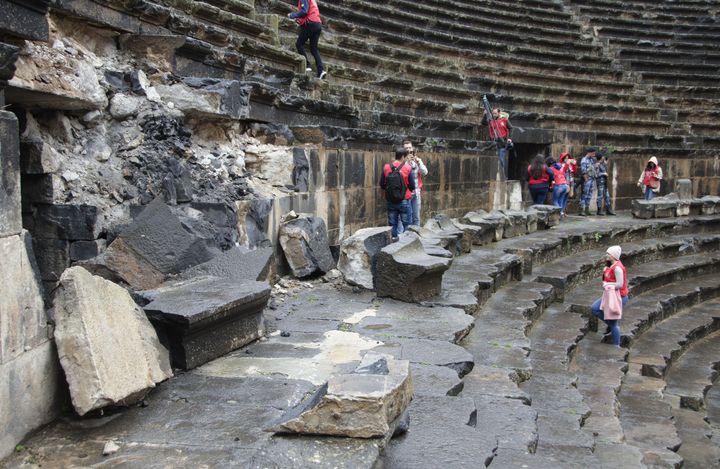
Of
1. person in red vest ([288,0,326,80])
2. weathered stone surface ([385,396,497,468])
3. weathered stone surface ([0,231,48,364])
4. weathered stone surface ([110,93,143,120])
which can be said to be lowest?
weathered stone surface ([385,396,497,468])

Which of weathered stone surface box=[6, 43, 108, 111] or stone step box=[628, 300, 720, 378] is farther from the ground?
weathered stone surface box=[6, 43, 108, 111]

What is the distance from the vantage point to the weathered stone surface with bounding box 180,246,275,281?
15.6 ft

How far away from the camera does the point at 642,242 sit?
496 inches

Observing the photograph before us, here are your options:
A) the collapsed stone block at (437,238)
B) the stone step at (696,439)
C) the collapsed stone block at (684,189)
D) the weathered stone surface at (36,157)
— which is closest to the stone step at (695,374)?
the stone step at (696,439)

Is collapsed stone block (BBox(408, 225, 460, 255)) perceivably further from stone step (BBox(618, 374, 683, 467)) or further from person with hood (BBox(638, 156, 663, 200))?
person with hood (BBox(638, 156, 663, 200))

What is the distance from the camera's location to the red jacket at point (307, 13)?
9.76 m

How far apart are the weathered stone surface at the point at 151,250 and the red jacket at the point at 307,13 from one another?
5.94 metres

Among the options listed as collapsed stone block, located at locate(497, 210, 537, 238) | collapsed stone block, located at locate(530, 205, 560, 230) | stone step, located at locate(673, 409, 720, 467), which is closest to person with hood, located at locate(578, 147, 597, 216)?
collapsed stone block, located at locate(530, 205, 560, 230)

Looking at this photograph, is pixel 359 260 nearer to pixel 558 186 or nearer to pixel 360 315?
pixel 360 315

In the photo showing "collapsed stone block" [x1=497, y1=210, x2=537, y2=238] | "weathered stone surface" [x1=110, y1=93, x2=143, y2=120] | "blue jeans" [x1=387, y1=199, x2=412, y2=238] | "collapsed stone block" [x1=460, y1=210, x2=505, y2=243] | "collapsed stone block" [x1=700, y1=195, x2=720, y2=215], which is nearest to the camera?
"weathered stone surface" [x1=110, y1=93, x2=143, y2=120]

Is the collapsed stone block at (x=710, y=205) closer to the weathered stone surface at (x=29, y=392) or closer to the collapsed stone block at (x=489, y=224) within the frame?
the collapsed stone block at (x=489, y=224)

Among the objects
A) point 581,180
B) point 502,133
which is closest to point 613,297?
point 502,133

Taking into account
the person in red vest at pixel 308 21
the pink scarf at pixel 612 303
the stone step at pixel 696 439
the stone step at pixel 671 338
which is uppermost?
the person in red vest at pixel 308 21

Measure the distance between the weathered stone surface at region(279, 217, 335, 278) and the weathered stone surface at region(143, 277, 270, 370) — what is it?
1.95 meters
